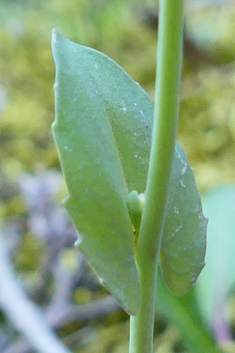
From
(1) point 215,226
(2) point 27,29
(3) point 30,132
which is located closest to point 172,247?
(1) point 215,226

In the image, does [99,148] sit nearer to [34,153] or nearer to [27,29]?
[34,153]

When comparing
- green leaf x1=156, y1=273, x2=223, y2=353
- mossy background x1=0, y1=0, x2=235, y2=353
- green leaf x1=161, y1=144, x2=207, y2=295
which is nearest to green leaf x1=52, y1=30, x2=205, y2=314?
green leaf x1=161, y1=144, x2=207, y2=295

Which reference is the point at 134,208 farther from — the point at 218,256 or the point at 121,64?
the point at 121,64

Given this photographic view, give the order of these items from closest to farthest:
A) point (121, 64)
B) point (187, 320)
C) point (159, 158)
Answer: point (159, 158)
point (187, 320)
point (121, 64)

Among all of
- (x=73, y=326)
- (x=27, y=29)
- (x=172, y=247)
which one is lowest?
(x=73, y=326)

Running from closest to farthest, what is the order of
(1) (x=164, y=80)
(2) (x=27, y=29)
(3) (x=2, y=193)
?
(1) (x=164, y=80)
(3) (x=2, y=193)
(2) (x=27, y=29)

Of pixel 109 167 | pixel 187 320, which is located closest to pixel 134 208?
pixel 109 167
